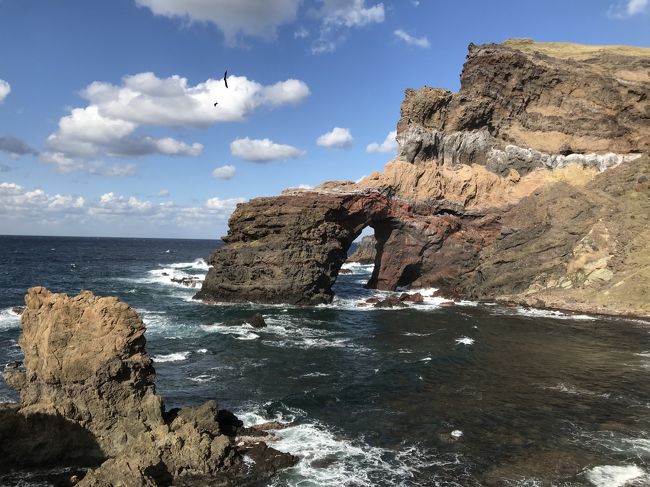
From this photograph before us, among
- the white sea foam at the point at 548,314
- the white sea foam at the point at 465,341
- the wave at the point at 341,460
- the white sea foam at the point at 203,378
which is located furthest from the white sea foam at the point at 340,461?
the white sea foam at the point at 548,314

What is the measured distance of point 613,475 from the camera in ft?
59.6

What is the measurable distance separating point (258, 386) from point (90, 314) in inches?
472

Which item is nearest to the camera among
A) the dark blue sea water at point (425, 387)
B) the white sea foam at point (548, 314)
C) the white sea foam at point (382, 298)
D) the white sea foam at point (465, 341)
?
the dark blue sea water at point (425, 387)

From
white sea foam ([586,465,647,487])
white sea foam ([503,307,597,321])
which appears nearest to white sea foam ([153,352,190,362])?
white sea foam ([586,465,647,487])

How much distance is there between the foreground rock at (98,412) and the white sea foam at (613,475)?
10928mm

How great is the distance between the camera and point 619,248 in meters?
55.7

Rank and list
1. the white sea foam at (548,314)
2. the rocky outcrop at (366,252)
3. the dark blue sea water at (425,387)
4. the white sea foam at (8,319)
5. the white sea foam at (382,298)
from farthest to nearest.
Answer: the rocky outcrop at (366,252)
the white sea foam at (382,298)
the white sea foam at (548,314)
the white sea foam at (8,319)
the dark blue sea water at (425,387)

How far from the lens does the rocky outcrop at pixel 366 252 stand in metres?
126

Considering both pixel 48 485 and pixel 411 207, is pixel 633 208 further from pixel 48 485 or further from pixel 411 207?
pixel 48 485

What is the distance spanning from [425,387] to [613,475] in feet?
37.0

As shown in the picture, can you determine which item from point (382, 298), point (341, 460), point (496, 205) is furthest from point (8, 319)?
point (496, 205)

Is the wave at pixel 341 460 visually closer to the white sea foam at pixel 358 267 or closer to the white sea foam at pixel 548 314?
the white sea foam at pixel 548 314

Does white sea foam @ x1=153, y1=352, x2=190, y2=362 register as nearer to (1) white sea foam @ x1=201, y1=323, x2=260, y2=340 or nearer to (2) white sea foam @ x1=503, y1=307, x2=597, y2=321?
(1) white sea foam @ x1=201, y1=323, x2=260, y2=340

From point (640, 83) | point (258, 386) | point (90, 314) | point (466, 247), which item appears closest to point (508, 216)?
point (466, 247)
